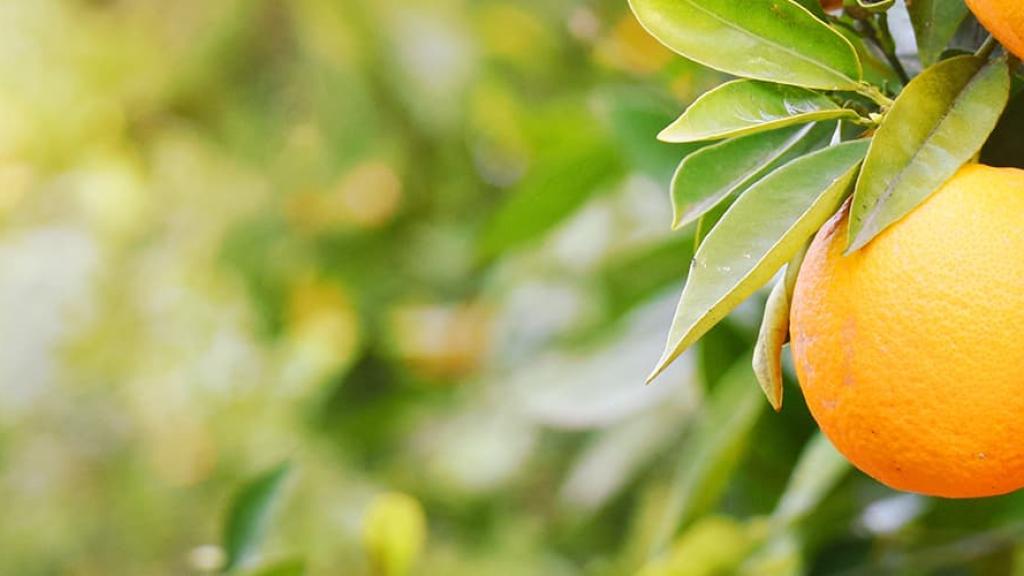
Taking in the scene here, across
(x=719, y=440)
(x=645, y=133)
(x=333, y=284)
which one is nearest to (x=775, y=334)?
(x=719, y=440)

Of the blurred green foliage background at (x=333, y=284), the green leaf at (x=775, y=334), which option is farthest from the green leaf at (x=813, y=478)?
the green leaf at (x=775, y=334)

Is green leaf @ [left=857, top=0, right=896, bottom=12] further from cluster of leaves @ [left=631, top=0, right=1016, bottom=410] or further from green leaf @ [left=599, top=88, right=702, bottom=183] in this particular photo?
green leaf @ [left=599, top=88, right=702, bottom=183]

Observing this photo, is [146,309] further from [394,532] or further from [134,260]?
[394,532]

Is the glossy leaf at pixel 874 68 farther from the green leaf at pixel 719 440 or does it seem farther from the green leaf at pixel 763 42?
the green leaf at pixel 719 440

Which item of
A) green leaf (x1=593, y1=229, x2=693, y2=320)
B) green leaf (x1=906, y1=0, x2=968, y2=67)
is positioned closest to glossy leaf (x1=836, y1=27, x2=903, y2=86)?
green leaf (x1=906, y1=0, x2=968, y2=67)

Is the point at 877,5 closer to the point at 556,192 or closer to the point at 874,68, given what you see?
the point at 874,68
